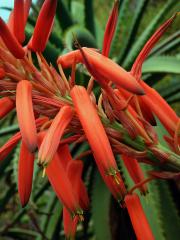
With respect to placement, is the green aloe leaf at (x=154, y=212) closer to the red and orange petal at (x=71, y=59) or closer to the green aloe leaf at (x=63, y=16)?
the red and orange petal at (x=71, y=59)

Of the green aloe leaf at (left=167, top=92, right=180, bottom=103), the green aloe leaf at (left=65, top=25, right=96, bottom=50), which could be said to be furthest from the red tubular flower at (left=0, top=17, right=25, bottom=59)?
the green aloe leaf at (left=167, top=92, right=180, bottom=103)

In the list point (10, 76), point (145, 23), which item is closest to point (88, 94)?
point (10, 76)

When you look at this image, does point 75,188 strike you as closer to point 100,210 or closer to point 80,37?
point 100,210

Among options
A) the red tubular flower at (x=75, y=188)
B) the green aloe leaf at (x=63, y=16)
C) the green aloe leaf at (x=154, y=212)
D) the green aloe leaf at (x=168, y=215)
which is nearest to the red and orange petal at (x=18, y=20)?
the red tubular flower at (x=75, y=188)

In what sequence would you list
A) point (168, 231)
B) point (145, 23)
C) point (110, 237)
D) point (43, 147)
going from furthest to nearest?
1. point (145, 23)
2. point (110, 237)
3. point (168, 231)
4. point (43, 147)

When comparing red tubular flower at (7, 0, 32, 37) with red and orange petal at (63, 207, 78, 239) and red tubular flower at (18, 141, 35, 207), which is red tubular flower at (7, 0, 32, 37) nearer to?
red tubular flower at (18, 141, 35, 207)

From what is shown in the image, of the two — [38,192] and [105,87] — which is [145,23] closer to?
[38,192]

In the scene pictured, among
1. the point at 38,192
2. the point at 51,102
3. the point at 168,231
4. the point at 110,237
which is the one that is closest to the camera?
the point at 51,102
